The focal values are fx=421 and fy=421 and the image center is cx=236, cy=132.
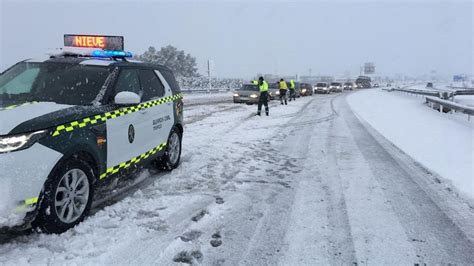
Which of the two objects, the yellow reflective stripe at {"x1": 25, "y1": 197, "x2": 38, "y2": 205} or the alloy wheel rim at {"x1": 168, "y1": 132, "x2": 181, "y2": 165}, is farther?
the alloy wheel rim at {"x1": 168, "y1": 132, "x2": 181, "y2": 165}

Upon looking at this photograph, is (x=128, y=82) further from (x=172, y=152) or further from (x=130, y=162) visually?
(x=172, y=152)

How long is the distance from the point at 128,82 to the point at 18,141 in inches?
89.1

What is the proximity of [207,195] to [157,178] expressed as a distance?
1.18 meters

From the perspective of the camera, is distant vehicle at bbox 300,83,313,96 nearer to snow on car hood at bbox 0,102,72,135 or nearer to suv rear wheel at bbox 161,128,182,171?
suv rear wheel at bbox 161,128,182,171

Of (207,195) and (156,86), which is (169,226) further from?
(156,86)

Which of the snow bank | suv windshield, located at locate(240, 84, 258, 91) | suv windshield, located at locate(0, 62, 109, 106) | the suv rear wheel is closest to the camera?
suv windshield, located at locate(0, 62, 109, 106)

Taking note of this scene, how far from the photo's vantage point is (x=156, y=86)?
21.4ft

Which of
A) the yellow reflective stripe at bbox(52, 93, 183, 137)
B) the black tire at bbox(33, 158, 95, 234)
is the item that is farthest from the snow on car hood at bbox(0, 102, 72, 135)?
the black tire at bbox(33, 158, 95, 234)

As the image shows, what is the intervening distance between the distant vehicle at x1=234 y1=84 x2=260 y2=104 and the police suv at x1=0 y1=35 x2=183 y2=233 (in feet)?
69.2

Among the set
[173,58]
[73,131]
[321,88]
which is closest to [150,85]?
[73,131]

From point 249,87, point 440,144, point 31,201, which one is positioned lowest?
point 440,144

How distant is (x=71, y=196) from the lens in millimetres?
4223

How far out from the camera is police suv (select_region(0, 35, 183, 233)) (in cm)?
358

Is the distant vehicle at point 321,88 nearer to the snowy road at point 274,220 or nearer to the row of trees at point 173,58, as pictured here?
the row of trees at point 173,58
